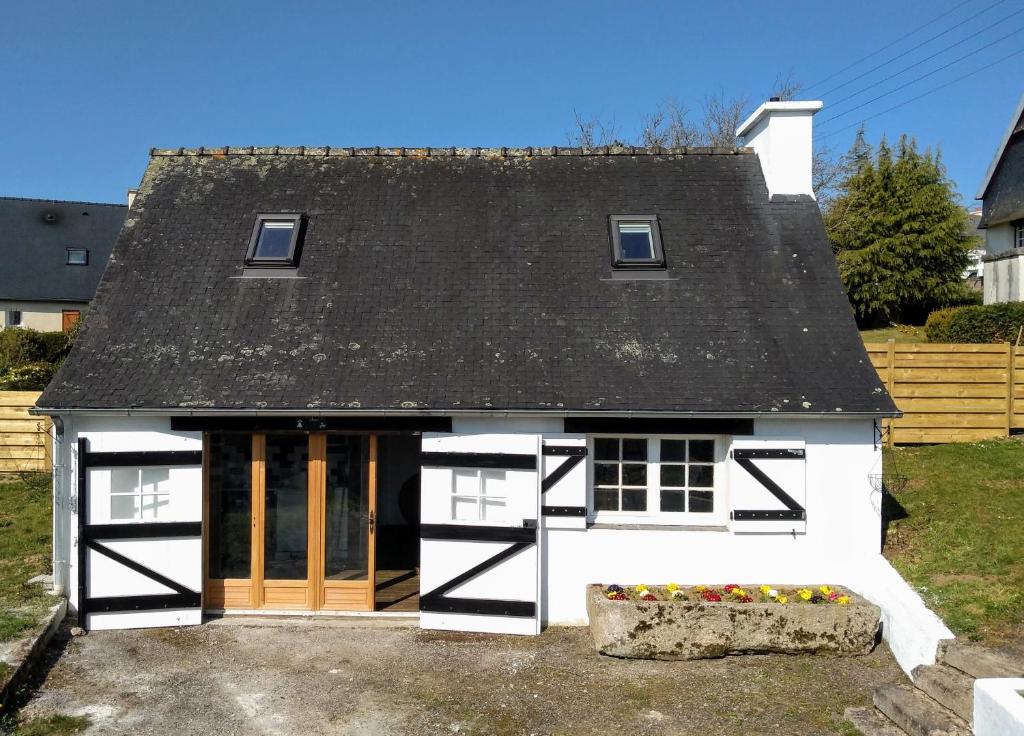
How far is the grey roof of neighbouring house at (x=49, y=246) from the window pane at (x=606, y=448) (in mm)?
30523

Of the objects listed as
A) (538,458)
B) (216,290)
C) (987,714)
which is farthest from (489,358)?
(987,714)

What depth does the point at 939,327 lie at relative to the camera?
2011 cm

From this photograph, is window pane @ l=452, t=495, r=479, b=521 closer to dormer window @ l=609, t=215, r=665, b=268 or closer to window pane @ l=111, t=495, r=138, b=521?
window pane @ l=111, t=495, r=138, b=521

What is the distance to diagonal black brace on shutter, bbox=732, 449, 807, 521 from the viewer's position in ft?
26.7

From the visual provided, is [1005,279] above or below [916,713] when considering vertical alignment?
above

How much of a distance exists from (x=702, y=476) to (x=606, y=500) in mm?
1098

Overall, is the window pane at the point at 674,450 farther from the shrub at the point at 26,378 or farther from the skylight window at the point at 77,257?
the skylight window at the point at 77,257

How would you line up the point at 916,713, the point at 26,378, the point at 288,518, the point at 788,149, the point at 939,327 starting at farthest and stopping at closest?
the point at 939,327 < the point at 26,378 < the point at 788,149 < the point at 288,518 < the point at 916,713

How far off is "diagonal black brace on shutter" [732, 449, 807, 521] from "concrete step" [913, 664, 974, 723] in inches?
76.4

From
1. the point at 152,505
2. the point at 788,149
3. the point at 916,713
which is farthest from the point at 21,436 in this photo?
the point at 916,713

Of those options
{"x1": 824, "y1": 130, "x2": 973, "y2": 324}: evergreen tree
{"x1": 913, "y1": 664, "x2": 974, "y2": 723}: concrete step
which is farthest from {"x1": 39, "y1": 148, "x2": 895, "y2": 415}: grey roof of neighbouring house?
{"x1": 824, "y1": 130, "x2": 973, "y2": 324}: evergreen tree

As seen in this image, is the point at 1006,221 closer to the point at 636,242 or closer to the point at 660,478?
the point at 636,242

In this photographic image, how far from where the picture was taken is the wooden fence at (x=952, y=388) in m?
12.6

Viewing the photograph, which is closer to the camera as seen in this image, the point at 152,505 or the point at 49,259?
the point at 152,505
